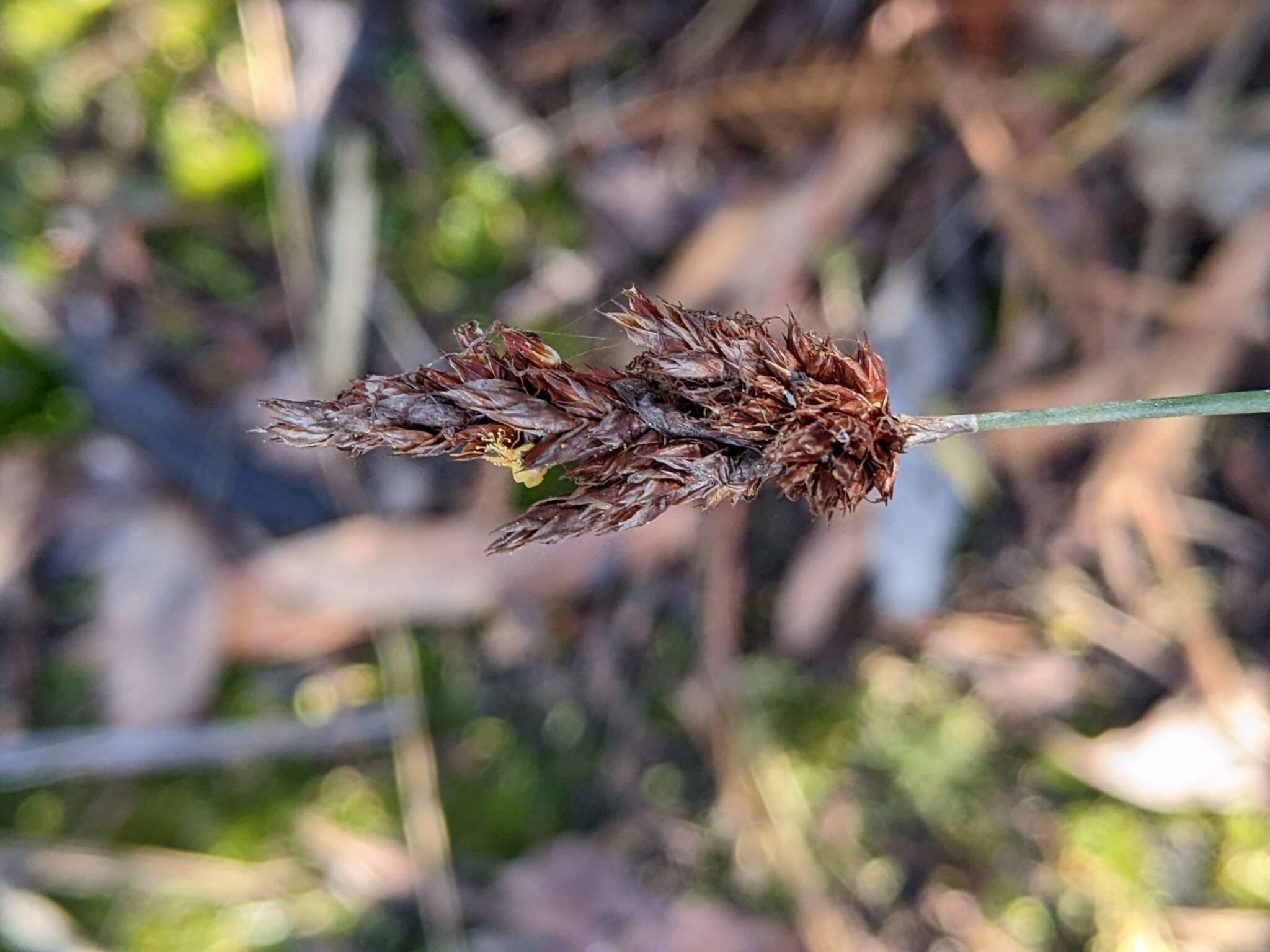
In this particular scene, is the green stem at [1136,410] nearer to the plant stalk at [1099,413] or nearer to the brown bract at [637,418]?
the plant stalk at [1099,413]

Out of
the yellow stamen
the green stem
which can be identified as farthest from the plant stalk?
the yellow stamen

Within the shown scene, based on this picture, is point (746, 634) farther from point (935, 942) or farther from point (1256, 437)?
point (1256, 437)

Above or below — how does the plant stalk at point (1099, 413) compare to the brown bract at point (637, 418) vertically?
below

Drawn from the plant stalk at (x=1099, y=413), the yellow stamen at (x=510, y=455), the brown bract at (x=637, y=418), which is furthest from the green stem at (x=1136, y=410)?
the yellow stamen at (x=510, y=455)

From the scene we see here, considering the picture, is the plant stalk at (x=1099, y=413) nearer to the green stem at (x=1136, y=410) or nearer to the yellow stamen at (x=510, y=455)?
the green stem at (x=1136, y=410)

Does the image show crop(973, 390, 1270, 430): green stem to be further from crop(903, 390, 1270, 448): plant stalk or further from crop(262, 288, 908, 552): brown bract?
crop(262, 288, 908, 552): brown bract

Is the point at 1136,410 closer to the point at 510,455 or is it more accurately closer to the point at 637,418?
the point at 637,418
